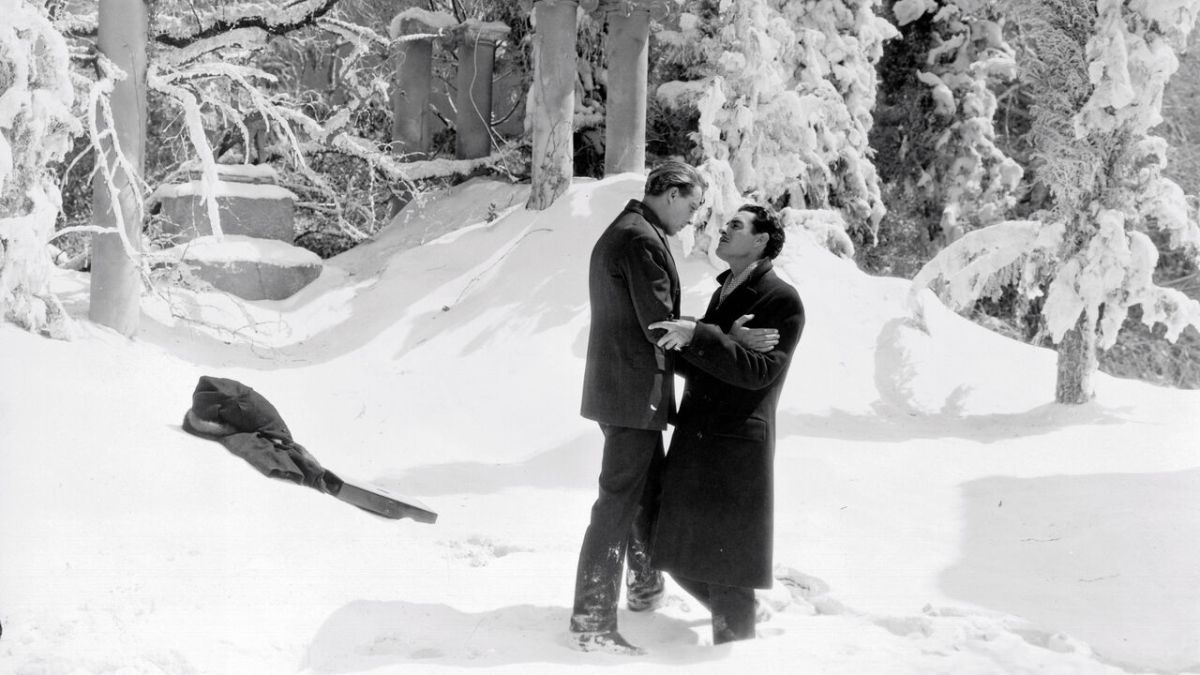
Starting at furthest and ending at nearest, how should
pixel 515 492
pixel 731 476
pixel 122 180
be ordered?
pixel 122 180
pixel 515 492
pixel 731 476

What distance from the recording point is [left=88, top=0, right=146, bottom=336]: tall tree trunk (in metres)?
10.2

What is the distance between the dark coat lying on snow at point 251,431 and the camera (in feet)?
21.9

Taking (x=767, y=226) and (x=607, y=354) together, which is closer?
(x=607, y=354)

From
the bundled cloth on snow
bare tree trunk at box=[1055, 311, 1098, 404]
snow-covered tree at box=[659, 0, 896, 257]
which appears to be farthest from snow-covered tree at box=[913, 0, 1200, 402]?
the bundled cloth on snow

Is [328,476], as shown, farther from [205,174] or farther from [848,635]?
[205,174]

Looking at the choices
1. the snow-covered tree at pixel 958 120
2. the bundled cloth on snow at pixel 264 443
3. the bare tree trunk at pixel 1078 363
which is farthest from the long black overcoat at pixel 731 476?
the snow-covered tree at pixel 958 120

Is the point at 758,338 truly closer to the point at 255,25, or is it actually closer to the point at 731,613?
the point at 731,613

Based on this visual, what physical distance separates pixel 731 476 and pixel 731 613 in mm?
534

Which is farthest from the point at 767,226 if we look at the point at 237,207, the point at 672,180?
the point at 237,207

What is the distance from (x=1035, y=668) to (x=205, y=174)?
25.7 feet

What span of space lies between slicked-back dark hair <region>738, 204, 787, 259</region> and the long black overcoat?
0.15m

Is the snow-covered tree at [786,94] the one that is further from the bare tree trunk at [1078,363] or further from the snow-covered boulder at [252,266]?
the snow-covered boulder at [252,266]

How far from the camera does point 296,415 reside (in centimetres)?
980

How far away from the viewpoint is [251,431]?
22.9 ft
